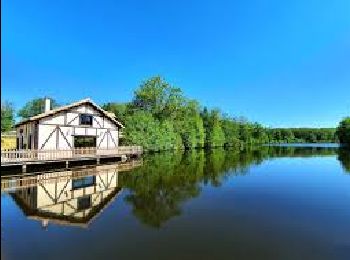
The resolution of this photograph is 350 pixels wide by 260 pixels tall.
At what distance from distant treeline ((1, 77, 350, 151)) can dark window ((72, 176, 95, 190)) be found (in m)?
6.67

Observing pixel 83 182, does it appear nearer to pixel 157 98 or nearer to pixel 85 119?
pixel 85 119

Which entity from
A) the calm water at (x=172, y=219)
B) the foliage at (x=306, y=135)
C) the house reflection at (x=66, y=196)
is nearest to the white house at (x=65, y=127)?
the house reflection at (x=66, y=196)

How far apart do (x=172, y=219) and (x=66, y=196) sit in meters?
6.32

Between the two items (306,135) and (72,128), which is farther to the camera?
(306,135)

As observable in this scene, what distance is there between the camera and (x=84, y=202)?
15.2 meters

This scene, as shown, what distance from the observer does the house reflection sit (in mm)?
12594

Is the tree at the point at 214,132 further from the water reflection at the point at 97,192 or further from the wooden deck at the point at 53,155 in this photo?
the water reflection at the point at 97,192

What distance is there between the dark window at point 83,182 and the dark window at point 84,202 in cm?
258

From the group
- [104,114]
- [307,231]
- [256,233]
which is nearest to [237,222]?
[256,233]

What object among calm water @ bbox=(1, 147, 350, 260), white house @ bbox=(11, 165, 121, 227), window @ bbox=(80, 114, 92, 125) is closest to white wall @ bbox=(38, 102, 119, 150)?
window @ bbox=(80, 114, 92, 125)

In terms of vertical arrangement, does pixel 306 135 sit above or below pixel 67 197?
above

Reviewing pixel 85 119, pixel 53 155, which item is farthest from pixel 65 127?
pixel 53 155

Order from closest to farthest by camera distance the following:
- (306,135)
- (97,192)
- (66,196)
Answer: (66,196)
(97,192)
(306,135)

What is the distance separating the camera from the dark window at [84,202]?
14.3 metres
